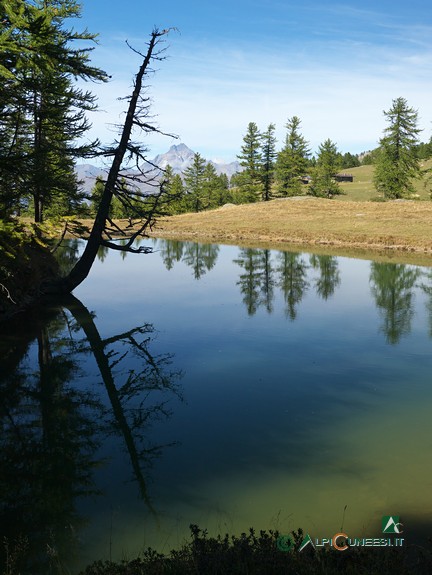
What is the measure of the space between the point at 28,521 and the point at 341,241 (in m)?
46.8

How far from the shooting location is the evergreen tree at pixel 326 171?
91387 millimetres

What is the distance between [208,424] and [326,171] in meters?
88.5

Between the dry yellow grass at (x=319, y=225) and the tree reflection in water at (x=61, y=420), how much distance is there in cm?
3069

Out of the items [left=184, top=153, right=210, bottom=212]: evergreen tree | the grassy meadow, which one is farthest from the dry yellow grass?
[left=184, top=153, right=210, bottom=212]: evergreen tree

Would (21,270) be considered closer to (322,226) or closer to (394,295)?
(394,295)

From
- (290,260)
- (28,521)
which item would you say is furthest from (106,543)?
(290,260)

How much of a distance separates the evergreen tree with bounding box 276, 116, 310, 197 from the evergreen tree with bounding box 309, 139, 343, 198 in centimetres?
486

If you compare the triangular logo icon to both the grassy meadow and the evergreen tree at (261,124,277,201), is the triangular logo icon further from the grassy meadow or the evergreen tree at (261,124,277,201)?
the evergreen tree at (261,124,277,201)

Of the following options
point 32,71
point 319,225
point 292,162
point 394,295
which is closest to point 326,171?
point 292,162

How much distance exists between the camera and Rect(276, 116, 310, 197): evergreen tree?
86.8m

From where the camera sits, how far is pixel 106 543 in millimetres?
5953

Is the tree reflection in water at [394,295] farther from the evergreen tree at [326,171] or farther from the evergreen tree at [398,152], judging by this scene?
the evergreen tree at [326,171]

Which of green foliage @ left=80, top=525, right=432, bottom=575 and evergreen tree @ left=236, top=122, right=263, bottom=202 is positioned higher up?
evergreen tree @ left=236, top=122, right=263, bottom=202

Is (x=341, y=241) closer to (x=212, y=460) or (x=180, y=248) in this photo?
(x=180, y=248)
